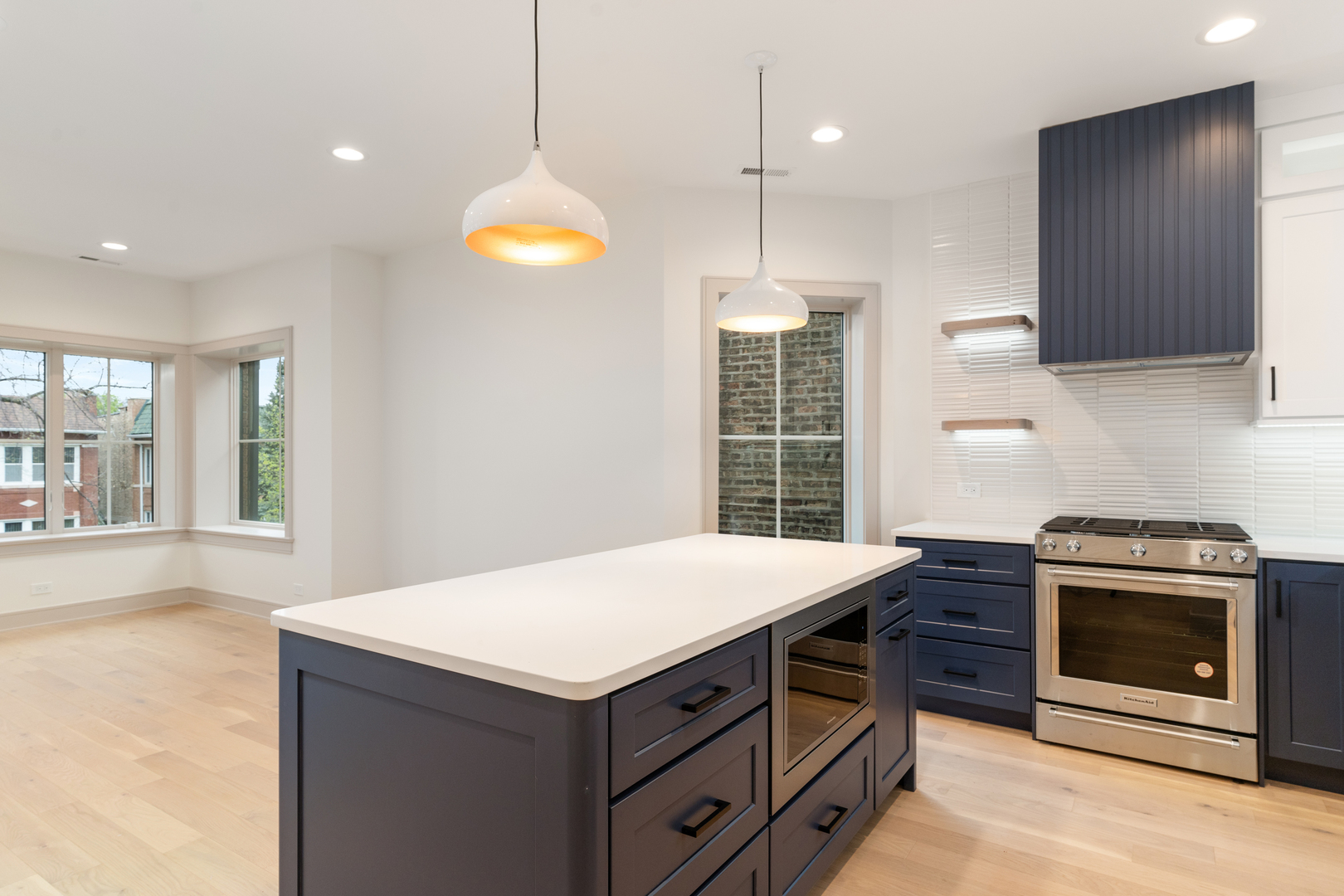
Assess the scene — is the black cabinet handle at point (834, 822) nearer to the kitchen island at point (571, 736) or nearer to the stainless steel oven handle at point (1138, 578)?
the kitchen island at point (571, 736)

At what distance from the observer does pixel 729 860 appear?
152cm

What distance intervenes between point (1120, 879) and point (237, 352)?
661 cm

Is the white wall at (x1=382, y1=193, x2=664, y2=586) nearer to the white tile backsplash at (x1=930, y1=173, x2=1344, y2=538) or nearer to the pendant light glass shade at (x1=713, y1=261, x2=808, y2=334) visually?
the pendant light glass shade at (x1=713, y1=261, x2=808, y2=334)

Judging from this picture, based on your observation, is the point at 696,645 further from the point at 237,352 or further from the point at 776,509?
the point at 237,352

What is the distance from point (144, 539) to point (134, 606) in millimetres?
529

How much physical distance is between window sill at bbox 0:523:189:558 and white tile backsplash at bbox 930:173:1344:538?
601 cm

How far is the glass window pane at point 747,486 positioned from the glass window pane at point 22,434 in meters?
5.20

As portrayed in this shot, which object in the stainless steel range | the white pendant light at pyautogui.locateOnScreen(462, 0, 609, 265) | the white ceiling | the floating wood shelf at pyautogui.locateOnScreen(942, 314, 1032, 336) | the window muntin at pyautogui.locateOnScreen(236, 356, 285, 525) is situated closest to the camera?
the white pendant light at pyautogui.locateOnScreen(462, 0, 609, 265)

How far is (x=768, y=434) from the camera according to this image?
4.03m

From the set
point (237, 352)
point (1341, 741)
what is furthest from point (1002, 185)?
point (237, 352)

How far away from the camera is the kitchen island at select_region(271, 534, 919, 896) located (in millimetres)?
1190

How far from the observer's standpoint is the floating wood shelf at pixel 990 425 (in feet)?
11.6

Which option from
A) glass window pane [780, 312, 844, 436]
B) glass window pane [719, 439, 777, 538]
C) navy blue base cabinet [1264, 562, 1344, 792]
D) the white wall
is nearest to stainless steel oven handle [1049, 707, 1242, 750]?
navy blue base cabinet [1264, 562, 1344, 792]

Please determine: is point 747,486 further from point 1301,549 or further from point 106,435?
point 106,435
